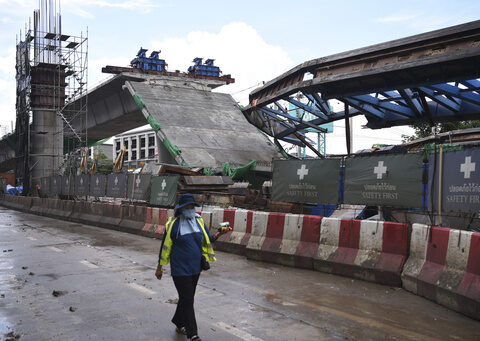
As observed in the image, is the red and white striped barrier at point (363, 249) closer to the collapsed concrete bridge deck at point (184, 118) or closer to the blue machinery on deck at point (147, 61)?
the collapsed concrete bridge deck at point (184, 118)

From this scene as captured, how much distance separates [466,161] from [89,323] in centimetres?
706

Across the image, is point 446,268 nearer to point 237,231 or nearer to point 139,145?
point 237,231

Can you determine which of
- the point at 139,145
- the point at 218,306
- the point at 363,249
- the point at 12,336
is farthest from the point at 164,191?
the point at 139,145

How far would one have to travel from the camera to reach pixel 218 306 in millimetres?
7086

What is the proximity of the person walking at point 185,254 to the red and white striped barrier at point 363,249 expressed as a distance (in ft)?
13.2

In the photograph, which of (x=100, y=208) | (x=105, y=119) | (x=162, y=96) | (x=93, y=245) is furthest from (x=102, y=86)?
(x=93, y=245)

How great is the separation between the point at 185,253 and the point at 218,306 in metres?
1.79

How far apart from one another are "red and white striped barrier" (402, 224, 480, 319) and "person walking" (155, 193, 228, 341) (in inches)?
137

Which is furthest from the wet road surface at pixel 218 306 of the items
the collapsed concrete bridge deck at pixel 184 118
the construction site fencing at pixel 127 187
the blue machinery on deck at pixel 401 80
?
the collapsed concrete bridge deck at pixel 184 118

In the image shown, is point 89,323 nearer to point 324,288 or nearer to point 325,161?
point 324,288

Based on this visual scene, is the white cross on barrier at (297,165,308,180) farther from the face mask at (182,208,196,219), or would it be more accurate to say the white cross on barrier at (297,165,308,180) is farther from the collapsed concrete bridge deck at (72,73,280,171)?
the collapsed concrete bridge deck at (72,73,280,171)

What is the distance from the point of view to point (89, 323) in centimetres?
618

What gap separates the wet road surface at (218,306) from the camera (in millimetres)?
5824

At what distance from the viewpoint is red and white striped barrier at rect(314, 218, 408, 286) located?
Result: 8.59m
